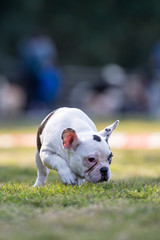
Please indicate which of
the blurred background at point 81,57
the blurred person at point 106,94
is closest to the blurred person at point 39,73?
the blurred background at point 81,57

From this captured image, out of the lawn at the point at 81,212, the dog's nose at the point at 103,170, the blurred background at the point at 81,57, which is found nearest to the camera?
the lawn at the point at 81,212

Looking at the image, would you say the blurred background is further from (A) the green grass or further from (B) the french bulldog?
(A) the green grass

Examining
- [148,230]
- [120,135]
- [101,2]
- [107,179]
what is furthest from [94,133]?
[101,2]

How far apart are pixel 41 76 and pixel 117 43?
16.8m

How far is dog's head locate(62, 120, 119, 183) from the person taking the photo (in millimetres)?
6457

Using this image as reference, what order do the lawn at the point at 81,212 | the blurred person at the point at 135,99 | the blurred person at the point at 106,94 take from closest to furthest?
1. the lawn at the point at 81,212
2. the blurred person at the point at 135,99
3. the blurred person at the point at 106,94

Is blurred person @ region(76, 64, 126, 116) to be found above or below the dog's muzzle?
above

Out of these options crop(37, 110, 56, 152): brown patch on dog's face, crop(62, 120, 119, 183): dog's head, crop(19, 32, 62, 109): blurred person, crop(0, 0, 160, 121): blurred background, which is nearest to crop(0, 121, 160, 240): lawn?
crop(62, 120, 119, 183): dog's head

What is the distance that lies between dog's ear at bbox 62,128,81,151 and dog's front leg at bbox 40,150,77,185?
23 centimetres

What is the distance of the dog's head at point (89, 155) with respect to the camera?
21.2 feet

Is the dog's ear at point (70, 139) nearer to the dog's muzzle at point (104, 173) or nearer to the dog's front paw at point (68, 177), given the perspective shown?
the dog's front paw at point (68, 177)

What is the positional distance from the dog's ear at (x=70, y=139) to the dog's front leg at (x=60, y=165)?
23 centimetres

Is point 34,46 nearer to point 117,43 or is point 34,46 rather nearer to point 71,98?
point 71,98

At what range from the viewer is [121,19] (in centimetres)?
3869
